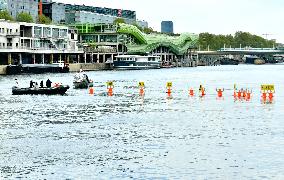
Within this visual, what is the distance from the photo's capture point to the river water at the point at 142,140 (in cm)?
4184

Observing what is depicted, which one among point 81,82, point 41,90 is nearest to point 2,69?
point 81,82

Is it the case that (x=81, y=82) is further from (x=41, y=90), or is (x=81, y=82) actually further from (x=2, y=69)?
(x=2, y=69)

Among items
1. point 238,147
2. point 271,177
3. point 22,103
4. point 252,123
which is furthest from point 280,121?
point 22,103

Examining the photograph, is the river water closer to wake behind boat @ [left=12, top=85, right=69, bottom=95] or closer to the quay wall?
wake behind boat @ [left=12, top=85, right=69, bottom=95]

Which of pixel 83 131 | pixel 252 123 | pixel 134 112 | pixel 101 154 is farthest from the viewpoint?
pixel 134 112

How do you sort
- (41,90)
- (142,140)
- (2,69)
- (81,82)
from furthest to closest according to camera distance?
(2,69), (81,82), (41,90), (142,140)

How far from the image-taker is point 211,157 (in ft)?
151

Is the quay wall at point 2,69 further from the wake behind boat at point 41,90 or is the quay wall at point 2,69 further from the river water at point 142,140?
the river water at point 142,140

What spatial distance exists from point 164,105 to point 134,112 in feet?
35.8

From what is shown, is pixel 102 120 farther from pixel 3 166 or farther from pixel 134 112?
pixel 3 166

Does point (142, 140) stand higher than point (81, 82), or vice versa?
point (81, 82)

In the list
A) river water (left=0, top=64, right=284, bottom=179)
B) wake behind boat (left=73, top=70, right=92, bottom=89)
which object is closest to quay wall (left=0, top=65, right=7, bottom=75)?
wake behind boat (left=73, top=70, right=92, bottom=89)

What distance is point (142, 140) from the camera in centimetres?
5366

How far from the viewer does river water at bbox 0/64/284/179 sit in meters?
41.8
